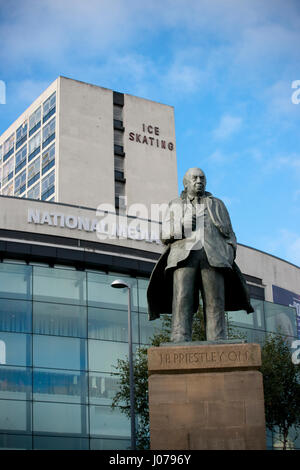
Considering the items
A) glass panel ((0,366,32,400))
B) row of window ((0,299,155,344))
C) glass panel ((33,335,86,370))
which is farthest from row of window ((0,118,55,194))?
glass panel ((0,366,32,400))

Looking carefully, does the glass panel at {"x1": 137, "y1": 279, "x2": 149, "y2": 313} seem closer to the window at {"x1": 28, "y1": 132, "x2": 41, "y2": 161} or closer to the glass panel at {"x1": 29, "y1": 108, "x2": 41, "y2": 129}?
the window at {"x1": 28, "y1": 132, "x2": 41, "y2": 161}

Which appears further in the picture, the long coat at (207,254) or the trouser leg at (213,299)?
the long coat at (207,254)

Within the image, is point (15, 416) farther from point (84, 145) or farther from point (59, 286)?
point (84, 145)

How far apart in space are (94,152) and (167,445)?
61.4 metres

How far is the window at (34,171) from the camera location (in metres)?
74.7

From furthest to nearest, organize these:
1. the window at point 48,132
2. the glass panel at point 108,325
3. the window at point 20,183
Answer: the window at point 20,183
the window at point 48,132
the glass panel at point 108,325

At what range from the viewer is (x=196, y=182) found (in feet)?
38.2

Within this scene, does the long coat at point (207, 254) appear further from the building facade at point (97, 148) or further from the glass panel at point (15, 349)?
the building facade at point (97, 148)

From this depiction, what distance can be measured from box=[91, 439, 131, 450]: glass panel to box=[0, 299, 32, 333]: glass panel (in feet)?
18.5

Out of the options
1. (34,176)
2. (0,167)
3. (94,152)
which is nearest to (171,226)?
(94,152)

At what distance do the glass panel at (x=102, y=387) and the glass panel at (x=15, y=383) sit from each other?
9.14 ft

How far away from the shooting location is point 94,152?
70312mm

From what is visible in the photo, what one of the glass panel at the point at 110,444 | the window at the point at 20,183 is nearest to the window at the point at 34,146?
the window at the point at 20,183

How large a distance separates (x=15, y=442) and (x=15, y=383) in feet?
8.25
